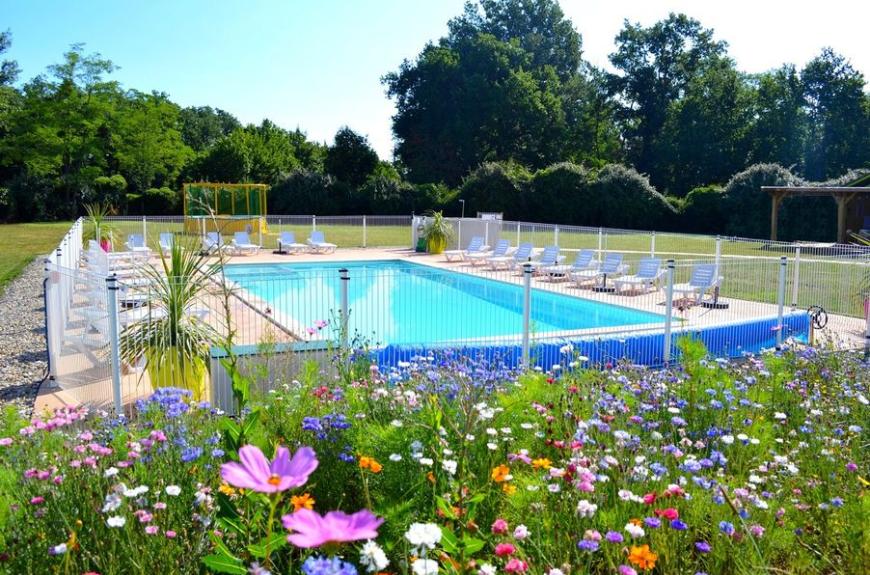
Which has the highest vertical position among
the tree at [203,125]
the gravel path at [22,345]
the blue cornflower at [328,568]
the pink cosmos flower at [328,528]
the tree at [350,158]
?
the tree at [203,125]

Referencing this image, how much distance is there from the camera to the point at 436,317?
9047 millimetres

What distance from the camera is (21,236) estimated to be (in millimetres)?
28438

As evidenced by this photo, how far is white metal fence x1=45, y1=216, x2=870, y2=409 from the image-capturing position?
21.6ft

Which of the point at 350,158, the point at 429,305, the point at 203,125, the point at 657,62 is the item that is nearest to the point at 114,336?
the point at 429,305

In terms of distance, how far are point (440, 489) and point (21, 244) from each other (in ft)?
86.7

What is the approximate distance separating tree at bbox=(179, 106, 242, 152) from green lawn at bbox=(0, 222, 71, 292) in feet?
97.2

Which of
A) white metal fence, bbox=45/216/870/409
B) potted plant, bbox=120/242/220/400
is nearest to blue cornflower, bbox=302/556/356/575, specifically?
white metal fence, bbox=45/216/870/409

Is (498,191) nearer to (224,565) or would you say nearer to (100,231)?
(100,231)

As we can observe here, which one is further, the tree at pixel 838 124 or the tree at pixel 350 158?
the tree at pixel 838 124

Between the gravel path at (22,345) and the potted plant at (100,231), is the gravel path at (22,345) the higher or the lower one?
the lower one

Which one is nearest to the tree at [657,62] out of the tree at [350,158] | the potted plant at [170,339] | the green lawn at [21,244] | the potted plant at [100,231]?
the tree at [350,158]

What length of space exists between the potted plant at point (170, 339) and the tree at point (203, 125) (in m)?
56.3

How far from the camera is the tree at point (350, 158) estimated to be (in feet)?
139

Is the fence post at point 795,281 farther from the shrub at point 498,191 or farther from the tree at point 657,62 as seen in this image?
the tree at point 657,62
